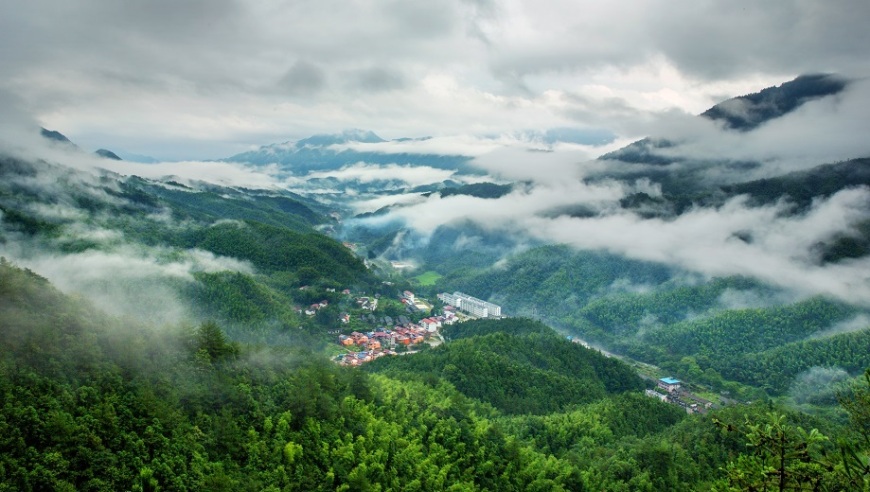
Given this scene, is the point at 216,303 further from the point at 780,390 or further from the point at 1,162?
the point at 780,390

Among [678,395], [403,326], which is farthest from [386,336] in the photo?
[678,395]

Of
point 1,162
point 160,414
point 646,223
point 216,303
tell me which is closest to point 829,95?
point 646,223

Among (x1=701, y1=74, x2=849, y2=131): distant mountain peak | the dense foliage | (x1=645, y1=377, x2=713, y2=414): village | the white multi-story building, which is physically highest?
(x1=701, y1=74, x2=849, y2=131): distant mountain peak

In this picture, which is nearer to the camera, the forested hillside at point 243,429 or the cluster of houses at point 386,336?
the forested hillside at point 243,429

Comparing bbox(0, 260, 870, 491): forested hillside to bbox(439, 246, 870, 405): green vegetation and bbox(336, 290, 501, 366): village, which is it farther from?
bbox(439, 246, 870, 405): green vegetation

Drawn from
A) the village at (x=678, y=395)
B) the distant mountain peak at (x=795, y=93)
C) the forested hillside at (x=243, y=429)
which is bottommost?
the village at (x=678, y=395)

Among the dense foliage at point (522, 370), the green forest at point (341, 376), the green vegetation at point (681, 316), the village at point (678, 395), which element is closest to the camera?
the green forest at point (341, 376)

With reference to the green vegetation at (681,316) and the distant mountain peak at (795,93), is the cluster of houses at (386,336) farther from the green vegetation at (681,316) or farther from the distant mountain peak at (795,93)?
the distant mountain peak at (795,93)

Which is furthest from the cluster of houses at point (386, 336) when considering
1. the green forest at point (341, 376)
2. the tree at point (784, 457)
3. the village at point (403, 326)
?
the tree at point (784, 457)

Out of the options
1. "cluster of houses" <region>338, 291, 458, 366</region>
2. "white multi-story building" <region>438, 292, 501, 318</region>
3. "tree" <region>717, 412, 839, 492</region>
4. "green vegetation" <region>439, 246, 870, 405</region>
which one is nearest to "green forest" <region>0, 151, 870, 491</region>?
"tree" <region>717, 412, 839, 492</region>
